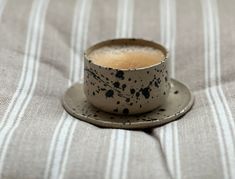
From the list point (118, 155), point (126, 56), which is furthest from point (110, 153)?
point (126, 56)

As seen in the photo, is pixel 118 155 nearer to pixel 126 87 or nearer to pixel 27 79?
pixel 126 87

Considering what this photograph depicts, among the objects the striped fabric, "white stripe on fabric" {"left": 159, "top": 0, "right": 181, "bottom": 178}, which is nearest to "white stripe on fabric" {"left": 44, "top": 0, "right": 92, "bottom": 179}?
the striped fabric

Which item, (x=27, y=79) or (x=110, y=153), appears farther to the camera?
(x=27, y=79)

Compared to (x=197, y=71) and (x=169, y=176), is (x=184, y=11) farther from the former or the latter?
(x=169, y=176)

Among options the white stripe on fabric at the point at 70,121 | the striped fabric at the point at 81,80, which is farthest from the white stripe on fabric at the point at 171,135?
the white stripe on fabric at the point at 70,121

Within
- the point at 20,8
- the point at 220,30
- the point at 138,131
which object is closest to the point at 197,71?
the point at 220,30
